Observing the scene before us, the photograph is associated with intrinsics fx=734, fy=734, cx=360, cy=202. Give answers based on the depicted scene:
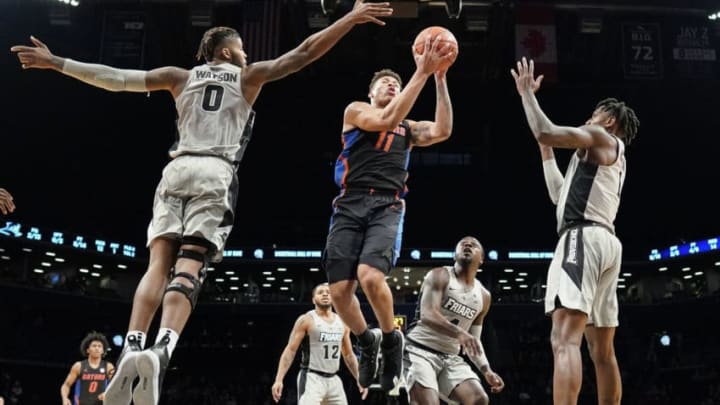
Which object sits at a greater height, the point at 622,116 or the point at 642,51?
the point at 642,51

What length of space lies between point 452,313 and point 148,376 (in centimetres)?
427

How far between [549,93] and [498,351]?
38.3 feet

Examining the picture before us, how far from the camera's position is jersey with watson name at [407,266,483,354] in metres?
7.47

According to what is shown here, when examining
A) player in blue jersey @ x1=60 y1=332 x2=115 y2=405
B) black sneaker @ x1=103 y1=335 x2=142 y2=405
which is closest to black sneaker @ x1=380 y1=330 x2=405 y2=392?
black sneaker @ x1=103 y1=335 x2=142 y2=405

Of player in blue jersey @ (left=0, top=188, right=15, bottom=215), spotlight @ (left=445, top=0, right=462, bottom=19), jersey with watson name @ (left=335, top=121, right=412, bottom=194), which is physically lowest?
player in blue jersey @ (left=0, top=188, right=15, bottom=215)

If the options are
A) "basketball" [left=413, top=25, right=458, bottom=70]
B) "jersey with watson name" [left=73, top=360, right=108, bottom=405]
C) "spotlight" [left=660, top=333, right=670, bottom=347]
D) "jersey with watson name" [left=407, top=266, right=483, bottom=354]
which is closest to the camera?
"basketball" [left=413, top=25, right=458, bottom=70]

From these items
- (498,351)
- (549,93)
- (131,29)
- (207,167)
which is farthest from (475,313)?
(498,351)

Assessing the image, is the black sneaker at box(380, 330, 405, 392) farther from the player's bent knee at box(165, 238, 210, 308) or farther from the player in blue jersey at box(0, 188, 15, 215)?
the player in blue jersey at box(0, 188, 15, 215)

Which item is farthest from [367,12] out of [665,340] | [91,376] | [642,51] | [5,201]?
[665,340]

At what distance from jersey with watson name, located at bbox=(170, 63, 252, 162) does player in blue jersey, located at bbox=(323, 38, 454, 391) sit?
1004 mm

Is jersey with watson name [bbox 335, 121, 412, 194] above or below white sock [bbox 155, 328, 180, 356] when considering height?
above

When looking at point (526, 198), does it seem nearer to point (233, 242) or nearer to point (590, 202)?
point (233, 242)

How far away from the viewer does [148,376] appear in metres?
3.98

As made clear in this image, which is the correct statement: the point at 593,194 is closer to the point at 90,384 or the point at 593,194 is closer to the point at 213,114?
the point at 213,114
